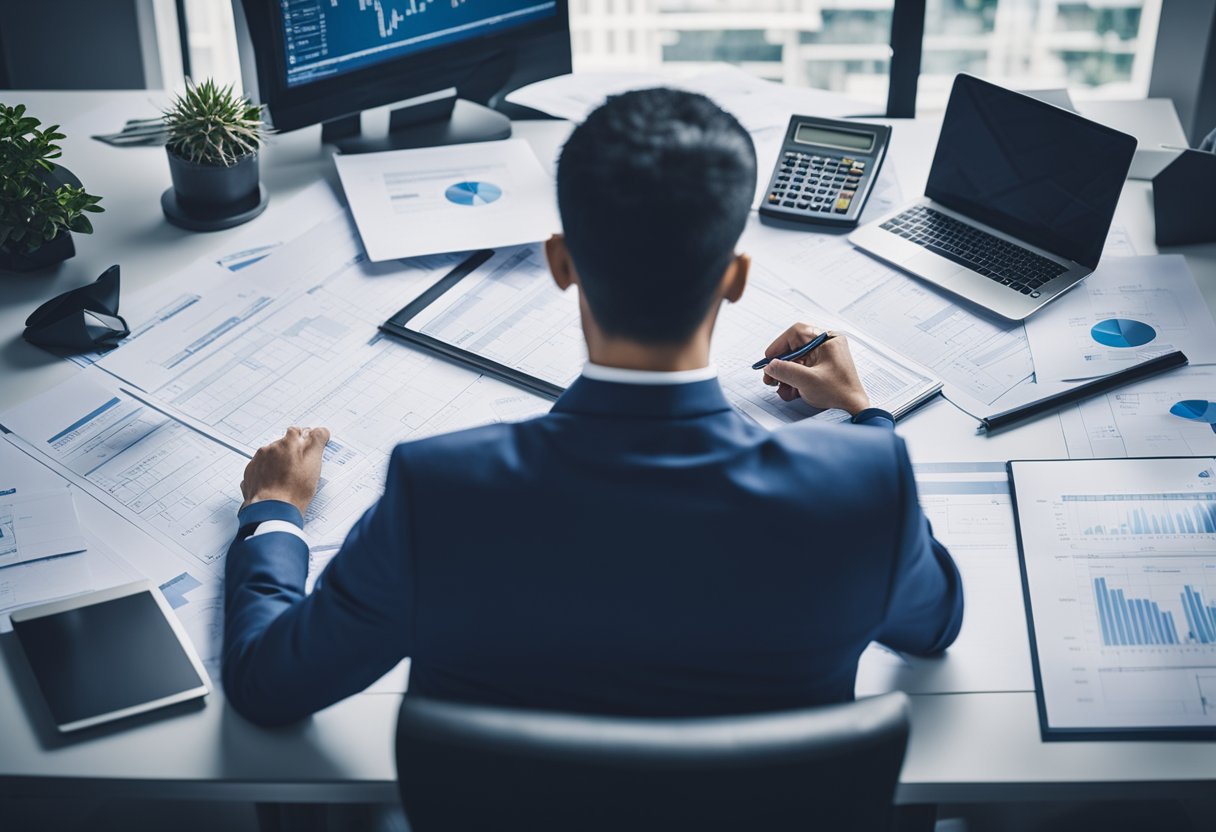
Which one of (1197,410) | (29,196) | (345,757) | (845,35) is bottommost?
(845,35)

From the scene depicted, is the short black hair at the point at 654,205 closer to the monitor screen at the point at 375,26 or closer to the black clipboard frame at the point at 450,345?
the black clipboard frame at the point at 450,345

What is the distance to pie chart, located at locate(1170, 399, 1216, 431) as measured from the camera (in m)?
1.36

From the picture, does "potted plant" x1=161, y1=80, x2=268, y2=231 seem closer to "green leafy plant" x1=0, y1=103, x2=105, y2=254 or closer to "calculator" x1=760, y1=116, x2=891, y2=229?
"green leafy plant" x1=0, y1=103, x2=105, y2=254

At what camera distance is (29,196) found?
1.55 metres

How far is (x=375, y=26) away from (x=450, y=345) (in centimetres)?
59

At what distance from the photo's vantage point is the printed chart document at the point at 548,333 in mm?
1409

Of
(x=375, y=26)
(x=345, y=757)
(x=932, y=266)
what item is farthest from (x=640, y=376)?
(x=375, y=26)

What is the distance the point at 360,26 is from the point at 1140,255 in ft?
3.84

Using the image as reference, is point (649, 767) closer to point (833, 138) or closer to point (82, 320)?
point (82, 320)

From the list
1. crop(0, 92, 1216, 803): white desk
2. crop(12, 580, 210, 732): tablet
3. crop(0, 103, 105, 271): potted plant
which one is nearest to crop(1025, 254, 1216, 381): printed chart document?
crop(0, 92, 1216, 803): white desk

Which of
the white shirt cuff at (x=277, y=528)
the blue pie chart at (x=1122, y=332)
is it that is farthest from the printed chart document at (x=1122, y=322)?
the white shirt cuff at (x=277, y=528)

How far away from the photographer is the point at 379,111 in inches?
77.8

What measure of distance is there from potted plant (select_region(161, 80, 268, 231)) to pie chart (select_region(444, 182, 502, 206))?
11.0 inches

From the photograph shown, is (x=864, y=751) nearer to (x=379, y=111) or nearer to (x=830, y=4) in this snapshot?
(x=379, y=111)
